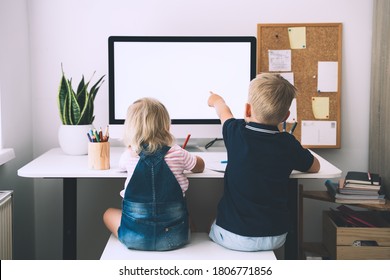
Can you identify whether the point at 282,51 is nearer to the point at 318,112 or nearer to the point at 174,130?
the point at 318,112

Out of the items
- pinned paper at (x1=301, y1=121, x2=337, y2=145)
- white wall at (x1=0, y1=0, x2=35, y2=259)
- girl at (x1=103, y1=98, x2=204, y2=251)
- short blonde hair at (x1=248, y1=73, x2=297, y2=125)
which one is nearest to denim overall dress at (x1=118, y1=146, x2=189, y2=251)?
girl at (x1=103, y1=98, x2=204, y2=251)

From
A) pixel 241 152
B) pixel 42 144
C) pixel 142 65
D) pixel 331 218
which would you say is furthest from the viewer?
pixel 42 144

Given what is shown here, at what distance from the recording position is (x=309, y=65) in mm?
2557

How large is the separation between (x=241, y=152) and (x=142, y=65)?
670 mm

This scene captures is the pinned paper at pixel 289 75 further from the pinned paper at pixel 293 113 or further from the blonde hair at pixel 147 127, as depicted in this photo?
the blonde hair at pixel 147 127

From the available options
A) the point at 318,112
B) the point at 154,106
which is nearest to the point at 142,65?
the point at 154,106

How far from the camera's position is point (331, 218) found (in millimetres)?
2428

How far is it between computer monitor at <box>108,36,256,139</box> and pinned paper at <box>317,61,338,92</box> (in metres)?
0.48

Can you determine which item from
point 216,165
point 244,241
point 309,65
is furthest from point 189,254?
point 309,65

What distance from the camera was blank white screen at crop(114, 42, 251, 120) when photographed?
7.31 ft

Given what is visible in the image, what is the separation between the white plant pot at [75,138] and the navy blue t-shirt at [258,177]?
69 cm

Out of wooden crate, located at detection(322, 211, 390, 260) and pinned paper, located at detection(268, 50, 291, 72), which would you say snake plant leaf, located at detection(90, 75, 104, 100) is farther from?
wooden crate, located at detection(322, 211, 390, 260)

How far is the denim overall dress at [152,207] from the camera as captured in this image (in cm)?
174

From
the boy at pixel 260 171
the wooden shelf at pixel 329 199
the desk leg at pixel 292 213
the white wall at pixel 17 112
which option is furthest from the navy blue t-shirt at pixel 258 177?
the white wall at pixel 17 112
